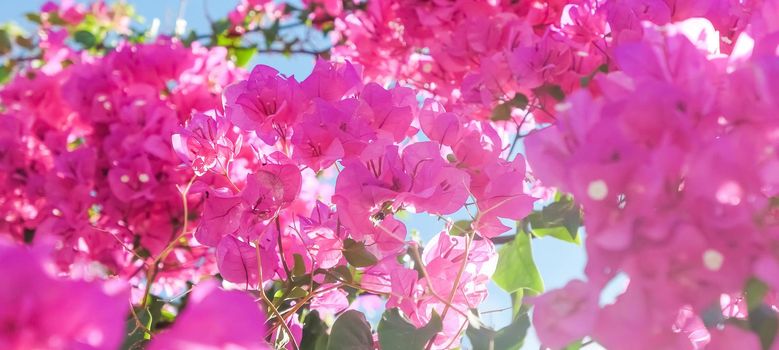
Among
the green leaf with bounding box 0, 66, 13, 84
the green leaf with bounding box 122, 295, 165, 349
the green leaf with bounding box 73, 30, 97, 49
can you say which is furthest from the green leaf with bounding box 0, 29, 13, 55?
the green leaf with bounding box 122, 295, 165, 349

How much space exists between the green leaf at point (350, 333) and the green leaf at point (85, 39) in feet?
4.38

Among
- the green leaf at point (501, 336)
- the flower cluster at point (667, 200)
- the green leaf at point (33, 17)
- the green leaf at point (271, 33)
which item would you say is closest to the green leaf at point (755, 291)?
the flower cluster at point (667, 200)

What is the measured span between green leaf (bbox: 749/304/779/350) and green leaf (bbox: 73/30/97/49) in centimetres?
163

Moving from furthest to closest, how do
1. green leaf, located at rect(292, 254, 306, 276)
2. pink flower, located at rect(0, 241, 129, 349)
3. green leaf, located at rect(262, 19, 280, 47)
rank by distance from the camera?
green leaf, located at rect(262, 19, 280, 47)
green leaf, located at rect(292, 254, 306, 276)
pink flower, located at rect(0, 241, 129, 349)

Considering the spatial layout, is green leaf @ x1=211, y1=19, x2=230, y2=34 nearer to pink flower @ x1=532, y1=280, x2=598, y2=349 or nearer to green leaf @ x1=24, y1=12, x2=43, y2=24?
green leaf @ x1=24, y1=12, x2=43, y2=24

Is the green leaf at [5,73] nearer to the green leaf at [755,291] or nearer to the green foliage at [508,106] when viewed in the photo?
the green foliage at [508,106]

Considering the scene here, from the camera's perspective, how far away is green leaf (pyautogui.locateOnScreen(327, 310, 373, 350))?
0.59m

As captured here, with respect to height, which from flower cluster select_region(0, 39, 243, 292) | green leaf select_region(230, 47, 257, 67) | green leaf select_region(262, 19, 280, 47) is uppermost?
flower cluster select_region(0, 39, 243, 292)

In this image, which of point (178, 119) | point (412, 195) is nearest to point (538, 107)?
point (412, 195)

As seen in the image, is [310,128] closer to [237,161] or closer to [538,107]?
[538,107]

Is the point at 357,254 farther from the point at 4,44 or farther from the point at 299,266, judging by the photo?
the point at 4,44

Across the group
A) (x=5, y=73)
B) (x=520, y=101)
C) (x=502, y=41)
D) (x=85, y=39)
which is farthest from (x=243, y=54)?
(x=520, y=101)

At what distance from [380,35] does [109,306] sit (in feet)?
3.16

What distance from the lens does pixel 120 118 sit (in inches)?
42.9
